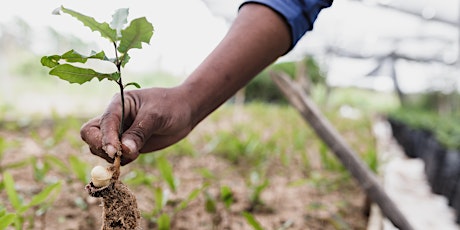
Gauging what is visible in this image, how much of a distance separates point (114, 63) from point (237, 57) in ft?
0.85

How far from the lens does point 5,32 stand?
538cm

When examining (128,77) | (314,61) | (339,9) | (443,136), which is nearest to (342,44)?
(314,61)

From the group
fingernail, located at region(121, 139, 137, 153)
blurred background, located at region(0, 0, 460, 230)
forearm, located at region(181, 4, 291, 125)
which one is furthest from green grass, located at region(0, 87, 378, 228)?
fingernail, located at region(121, 139, 137, 153)

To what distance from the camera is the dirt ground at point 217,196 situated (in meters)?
1.23

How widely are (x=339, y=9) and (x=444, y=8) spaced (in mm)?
2101

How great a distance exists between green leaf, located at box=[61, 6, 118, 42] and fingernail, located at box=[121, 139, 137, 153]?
0.12m

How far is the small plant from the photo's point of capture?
1.70ft

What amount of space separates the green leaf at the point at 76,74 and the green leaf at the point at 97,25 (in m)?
0.04

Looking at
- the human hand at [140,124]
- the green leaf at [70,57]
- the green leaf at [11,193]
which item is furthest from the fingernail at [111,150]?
the green leaf at [11,193]

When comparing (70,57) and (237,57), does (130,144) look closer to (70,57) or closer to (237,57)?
(70,57)

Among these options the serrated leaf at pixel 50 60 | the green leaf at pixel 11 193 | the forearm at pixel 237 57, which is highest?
the serrated leaf at pixel 50 60

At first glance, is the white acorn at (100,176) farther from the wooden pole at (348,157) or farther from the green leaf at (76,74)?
the wooden pole at (348,157)

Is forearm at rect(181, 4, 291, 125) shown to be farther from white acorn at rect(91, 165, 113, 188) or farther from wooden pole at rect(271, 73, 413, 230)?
wooden pole at rect(271, 73, 413, 230)

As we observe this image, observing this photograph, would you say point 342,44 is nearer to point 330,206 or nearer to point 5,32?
point 5,32
